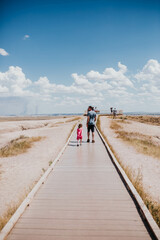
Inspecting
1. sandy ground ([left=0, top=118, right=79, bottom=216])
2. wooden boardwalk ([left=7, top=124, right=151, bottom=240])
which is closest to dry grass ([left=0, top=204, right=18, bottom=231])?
wooden boardwalk ([left=7, top=124, right=151, bottom=240])

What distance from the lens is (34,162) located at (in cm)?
1062

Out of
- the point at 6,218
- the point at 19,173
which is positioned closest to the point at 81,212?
the point at 6,218

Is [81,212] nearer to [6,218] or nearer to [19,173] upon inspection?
[6,218]

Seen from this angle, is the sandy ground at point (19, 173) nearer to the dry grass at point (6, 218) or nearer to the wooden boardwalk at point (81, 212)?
the dry grass at point (6, 218)

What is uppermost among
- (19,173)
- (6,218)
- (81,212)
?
(81,212)

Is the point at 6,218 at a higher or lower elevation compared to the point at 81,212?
lower

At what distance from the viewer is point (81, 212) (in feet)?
12.6

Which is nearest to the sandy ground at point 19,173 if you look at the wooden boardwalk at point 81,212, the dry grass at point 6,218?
the dry grass at point 6,218

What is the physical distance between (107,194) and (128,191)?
26.8 inches

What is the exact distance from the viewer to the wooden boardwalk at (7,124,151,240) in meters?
3.15

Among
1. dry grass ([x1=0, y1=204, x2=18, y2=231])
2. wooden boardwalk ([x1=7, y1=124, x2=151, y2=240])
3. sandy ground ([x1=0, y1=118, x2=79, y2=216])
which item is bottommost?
sandy ground ([x1=0, y1=118, x2=79, y2=216])

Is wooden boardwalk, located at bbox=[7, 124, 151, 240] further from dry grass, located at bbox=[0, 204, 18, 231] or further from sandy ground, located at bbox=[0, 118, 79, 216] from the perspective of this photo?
sandy ground, located at bbox=[0, 118, 79, 216]

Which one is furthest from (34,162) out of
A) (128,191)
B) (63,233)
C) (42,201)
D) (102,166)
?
(63,233)

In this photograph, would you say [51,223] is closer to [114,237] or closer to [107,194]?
[114,237]
